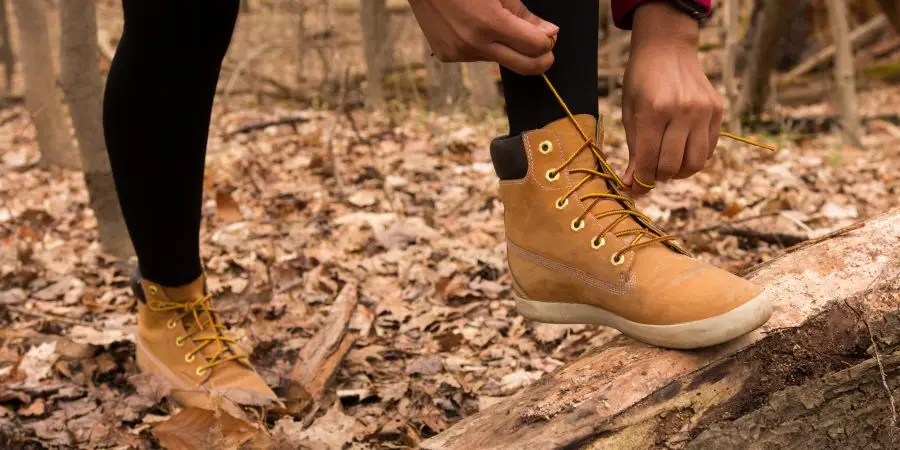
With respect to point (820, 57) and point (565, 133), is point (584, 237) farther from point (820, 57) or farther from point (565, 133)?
point (820, 57)

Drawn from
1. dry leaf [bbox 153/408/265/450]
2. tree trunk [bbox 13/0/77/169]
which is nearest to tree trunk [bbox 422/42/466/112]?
tree trunk [bbox 13/0/77/169]

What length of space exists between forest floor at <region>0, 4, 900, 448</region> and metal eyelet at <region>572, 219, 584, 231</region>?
0.63 m

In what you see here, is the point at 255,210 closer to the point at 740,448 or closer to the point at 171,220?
the point at 171,220

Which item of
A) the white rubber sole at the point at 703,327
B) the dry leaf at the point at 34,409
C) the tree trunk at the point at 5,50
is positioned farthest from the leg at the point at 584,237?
the tree trunk at the point at 5,50

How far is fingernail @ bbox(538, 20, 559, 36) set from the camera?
1.24 meters

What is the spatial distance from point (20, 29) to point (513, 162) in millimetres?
4231

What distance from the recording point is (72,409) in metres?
1.97

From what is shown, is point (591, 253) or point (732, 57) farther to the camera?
point (732, 57)

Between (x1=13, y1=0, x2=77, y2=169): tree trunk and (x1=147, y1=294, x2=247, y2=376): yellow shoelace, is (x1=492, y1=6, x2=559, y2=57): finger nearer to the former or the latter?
(x1=147, y1=294, x2=247, y2=376): yellow shoelace

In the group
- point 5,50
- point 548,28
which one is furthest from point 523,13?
point 5,50

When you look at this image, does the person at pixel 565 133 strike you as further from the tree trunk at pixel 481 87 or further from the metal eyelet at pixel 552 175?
the tree trunk at pixel 481 87

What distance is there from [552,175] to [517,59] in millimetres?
261

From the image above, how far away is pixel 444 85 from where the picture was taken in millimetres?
6020

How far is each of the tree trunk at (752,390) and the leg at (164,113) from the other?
837mm
